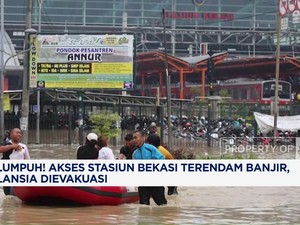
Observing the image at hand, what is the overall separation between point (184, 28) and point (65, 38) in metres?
47.4

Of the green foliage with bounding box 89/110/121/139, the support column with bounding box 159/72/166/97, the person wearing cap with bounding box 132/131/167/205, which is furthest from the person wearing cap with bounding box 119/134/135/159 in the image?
the support column with bounding box 159/72/166/97

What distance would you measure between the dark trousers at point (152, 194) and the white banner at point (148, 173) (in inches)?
15.5

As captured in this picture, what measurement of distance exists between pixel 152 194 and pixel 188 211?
0.83 m

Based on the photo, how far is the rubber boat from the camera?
12.5 metres

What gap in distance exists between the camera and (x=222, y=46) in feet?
290

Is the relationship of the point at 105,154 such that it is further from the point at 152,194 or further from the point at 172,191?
the point at 172,191

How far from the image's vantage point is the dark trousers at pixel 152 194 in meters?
12.7

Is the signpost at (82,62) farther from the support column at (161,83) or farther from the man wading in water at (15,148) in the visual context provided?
the support column at (161,83)

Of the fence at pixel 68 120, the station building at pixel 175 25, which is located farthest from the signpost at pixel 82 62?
the station building at pixel 175 25

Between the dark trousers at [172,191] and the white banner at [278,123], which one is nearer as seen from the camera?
the dark trousers at [172,191]

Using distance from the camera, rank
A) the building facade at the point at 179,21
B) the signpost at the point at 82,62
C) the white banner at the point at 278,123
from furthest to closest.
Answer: the building facade at the point at 179,21
the signpost at the point at 82,62
the white banner at the point at 278,123

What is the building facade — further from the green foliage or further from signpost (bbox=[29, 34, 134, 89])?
the green foliage

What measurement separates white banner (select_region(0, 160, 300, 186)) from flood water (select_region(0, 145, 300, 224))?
0.57m

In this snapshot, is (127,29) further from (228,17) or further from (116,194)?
(116,194)
